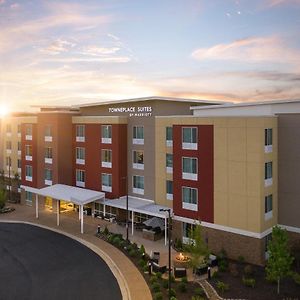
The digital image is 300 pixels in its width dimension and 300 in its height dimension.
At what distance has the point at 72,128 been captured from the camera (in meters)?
52.4

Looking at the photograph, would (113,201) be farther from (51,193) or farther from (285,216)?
(285,216)

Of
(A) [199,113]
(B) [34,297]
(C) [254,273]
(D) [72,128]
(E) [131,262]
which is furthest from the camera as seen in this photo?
(D) [72,128]

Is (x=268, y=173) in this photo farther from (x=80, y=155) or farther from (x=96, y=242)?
(x=80, y=155)

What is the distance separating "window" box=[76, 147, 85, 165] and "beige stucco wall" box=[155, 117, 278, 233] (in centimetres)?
2113

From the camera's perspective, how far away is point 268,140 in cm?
3331

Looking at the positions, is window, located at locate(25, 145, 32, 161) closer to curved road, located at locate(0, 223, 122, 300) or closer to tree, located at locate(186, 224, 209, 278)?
curved road, located at locate(0, 223, 122, 300)

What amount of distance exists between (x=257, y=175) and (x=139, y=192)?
18.1 m

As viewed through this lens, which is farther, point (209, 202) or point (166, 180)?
point (166, 180)

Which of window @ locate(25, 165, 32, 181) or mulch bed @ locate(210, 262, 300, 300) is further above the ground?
window @ locate(25, 165, 32, 181)

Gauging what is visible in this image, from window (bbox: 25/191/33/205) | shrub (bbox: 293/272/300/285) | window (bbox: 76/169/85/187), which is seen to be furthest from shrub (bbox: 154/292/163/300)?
window (bbox: 25/191/33/205)

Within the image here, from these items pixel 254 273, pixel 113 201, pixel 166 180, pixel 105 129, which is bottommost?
pixel 254 273

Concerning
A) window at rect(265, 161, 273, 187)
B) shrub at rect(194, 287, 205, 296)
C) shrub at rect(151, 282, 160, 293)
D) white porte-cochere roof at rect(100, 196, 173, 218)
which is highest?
window at rect(265, 161, 273, 187)

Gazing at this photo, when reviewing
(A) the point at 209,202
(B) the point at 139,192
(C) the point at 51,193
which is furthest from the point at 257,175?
(C) the point at 51,193

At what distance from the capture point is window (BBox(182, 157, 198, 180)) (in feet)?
120
